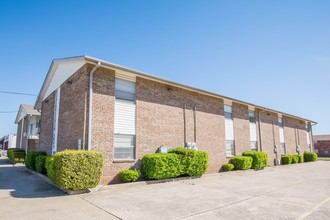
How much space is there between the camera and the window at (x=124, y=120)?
12125 mm

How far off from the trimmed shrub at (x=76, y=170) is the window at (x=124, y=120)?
7.29 feet

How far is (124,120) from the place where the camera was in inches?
491

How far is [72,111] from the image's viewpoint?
42.1 feet

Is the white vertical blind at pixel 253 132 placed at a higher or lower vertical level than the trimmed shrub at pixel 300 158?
higher

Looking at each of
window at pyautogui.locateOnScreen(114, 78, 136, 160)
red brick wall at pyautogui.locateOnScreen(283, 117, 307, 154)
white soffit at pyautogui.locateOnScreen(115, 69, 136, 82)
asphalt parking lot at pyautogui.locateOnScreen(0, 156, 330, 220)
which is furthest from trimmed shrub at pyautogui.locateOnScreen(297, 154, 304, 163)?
white soffit at pyautogui.locateOnScreen(115, 69, 136, 82)

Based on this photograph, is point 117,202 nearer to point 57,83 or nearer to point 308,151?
point 57,83

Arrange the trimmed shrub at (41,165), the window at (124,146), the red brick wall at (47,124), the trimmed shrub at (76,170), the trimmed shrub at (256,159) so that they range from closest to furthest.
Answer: the trimmed shrub at (76,170) → the window at (124,146) → the trimmed shrub at (41,165) → the red brick wall at (47,124) → the trimmed shrub at (256,159)

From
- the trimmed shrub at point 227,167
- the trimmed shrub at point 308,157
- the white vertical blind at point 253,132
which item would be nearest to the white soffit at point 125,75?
the trimmed shrub at point 227,167

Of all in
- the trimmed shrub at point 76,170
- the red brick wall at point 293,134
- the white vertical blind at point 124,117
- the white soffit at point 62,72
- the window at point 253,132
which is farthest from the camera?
the red brick wall at point 293,134

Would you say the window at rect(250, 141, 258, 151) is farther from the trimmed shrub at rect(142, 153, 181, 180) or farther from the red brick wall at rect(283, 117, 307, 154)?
the trimmed shrub at rect(142, 153, 181, 180)

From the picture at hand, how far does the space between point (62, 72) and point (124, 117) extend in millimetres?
5762

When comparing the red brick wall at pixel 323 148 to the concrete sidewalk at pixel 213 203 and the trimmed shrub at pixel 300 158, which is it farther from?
the concrete sidewalk at pixel 213 203

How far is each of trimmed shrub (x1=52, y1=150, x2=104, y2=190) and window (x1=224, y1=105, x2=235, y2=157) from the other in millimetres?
11979

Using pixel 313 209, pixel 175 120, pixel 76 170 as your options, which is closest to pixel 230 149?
pixel 175 120
